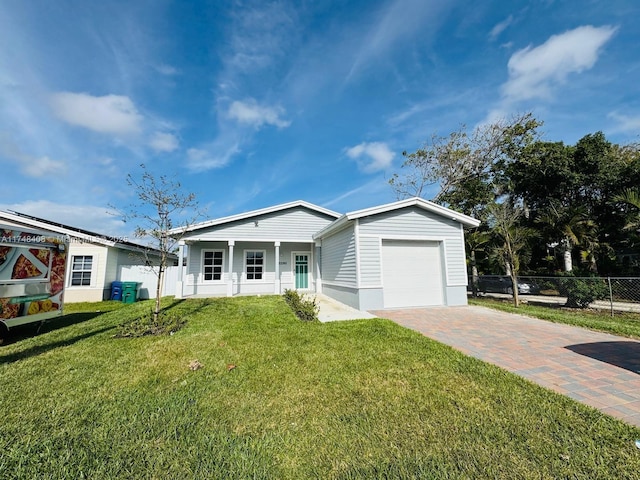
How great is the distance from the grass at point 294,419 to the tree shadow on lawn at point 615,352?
6.54 ft

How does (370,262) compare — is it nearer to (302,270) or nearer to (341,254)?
(341,254)

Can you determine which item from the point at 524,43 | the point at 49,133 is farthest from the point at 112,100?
the point at 524,43

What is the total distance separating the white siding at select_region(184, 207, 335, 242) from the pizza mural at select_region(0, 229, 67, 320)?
20.2 ft

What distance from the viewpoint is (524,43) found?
418 inches

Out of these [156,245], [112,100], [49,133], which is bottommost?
[156,245]

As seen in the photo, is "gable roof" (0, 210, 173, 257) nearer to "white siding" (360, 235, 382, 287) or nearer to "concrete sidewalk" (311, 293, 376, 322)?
"concrete sidewalk" (311, 293, 376, 322)

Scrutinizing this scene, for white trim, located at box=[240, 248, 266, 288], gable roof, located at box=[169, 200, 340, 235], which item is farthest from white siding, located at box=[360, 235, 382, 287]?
white trim, located at box=[240, 248, 266, 288]

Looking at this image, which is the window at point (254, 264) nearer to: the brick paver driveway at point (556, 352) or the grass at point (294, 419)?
the brick paver driveway at point (556, 352)

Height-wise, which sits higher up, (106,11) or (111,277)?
(106,11)

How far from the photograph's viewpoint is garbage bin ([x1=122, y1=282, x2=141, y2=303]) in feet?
41.4

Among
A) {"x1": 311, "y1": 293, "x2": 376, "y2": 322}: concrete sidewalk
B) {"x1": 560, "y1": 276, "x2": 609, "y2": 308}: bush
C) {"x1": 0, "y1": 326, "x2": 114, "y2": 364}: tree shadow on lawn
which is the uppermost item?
{"x1": 560, "y1": 276, "x2": 609, "y2": 308}: bush

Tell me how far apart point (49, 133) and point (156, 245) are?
7239 mm

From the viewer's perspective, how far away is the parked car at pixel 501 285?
1470cm

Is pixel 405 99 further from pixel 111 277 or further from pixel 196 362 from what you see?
pixel 111 277
